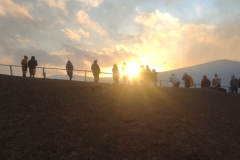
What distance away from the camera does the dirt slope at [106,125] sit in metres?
9.08

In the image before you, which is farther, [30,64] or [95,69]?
[95,69]

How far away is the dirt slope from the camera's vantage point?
9.08 metres

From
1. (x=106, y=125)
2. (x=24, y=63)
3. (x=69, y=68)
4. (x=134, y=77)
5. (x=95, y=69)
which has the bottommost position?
(x=106, y=125)

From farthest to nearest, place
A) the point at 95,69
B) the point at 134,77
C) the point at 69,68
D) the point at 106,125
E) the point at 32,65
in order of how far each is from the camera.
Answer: the point at 134,77 → the point at 69,68 → the point at 95,69 → the point at 32,65 → the point at 106,125

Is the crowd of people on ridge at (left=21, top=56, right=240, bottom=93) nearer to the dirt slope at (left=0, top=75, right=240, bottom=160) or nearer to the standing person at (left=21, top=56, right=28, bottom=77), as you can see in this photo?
the standing person at (left=21, top=56, right=28, bottom=77)

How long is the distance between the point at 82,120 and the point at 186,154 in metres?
4.71

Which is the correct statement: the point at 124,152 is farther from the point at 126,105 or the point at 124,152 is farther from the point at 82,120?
the point at 126,105

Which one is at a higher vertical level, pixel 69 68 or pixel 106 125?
pixel 69 68

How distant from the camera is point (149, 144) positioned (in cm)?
986

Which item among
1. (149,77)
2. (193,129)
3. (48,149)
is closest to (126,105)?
(193,129)

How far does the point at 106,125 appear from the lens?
1121 cm

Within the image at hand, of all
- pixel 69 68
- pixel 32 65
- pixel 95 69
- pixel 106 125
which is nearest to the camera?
pixel 106 125

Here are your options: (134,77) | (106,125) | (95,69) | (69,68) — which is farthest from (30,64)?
(106,125)

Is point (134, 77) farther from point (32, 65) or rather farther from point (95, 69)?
point (32, 65)
